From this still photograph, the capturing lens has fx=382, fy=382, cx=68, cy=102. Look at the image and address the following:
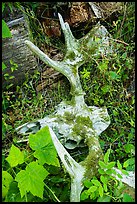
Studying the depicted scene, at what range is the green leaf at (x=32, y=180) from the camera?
4.96 ft

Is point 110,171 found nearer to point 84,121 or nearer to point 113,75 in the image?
point 84,121

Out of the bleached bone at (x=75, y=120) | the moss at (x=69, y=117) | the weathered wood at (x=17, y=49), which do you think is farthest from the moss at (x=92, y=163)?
Answer: the weathered wood at (x=17, y=49)

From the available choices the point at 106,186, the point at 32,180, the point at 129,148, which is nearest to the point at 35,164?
the point at 32,180

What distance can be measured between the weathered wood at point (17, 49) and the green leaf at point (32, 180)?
788mm

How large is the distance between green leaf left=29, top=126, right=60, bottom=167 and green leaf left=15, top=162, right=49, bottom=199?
0.18 feet

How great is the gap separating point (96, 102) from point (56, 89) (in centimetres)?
27

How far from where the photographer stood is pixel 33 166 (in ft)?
5.07

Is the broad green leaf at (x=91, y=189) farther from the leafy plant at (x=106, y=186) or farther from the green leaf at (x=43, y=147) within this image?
the green leaf at (x=43, y=147)

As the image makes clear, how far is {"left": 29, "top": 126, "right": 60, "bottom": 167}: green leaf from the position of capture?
157 cm

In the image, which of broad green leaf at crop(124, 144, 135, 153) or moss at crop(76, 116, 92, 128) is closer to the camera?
moss at crop(76, 116, 92, 128)

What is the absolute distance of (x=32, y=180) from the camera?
4.98ft

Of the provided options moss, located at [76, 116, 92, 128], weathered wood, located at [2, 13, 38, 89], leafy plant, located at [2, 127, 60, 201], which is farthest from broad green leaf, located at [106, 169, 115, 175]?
weathered wood, located at [2, 13, 38, 89]

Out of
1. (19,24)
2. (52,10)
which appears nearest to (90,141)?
(19,24)

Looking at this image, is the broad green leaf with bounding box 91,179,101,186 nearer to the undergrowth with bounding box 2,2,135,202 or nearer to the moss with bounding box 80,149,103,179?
the moss with bounding box 80,149,103,179
